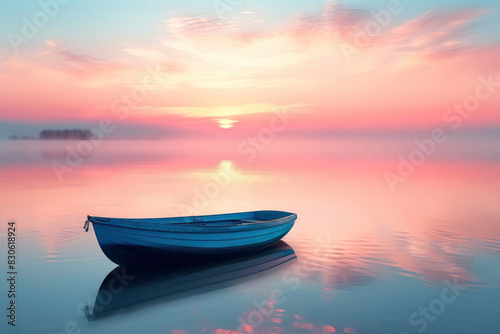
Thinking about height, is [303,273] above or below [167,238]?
below

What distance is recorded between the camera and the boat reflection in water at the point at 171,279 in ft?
41.9

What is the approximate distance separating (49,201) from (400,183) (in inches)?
1200

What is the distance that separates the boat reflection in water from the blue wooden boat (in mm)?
438

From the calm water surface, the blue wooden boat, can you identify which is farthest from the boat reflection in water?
the blue wooden boat

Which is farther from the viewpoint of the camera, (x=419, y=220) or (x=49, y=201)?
(x=49, y=201)

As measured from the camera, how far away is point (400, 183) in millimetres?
40656

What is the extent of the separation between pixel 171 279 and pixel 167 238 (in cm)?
144

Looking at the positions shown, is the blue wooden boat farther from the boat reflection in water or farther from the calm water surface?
the calm water surface

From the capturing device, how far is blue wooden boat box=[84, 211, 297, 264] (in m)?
14.5

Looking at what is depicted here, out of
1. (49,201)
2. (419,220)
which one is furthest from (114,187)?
(419,220)

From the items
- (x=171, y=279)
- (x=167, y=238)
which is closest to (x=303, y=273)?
(x=171, y=279)

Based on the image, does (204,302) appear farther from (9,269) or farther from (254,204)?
(254,204)

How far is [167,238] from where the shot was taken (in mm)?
15109

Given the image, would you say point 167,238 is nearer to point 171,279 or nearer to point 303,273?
point 171,279
